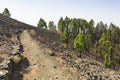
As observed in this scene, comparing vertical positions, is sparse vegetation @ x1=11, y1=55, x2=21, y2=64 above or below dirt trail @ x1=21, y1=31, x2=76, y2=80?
above

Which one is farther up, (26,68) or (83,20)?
(83,20)

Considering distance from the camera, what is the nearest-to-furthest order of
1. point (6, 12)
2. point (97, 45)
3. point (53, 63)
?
point (53, 63) → point (97, 45) → point (6, 12)

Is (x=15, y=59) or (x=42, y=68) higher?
(x=15, y=59)

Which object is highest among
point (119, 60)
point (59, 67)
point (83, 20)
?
point (83, 20)

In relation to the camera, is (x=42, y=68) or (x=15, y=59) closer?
(x=42, y=68)

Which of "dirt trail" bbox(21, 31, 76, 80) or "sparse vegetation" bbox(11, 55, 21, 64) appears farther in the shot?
"sparse vegetation" bbox(11, 55, 21, 64)

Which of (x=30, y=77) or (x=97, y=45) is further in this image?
(x=97, y=45)

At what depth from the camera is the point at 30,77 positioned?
106 feet

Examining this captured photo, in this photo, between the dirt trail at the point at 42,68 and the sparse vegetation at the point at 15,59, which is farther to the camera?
the sparse vegetation at the point at 15,59

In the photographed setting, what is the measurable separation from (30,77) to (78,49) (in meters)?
57.2

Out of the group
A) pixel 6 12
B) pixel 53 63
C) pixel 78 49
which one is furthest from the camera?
pixel 6 12

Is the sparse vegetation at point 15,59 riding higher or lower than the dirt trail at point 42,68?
higher

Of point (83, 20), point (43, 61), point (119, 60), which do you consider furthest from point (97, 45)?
point (43, 61)

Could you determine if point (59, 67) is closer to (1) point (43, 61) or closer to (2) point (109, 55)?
(1) point (43, 61)
